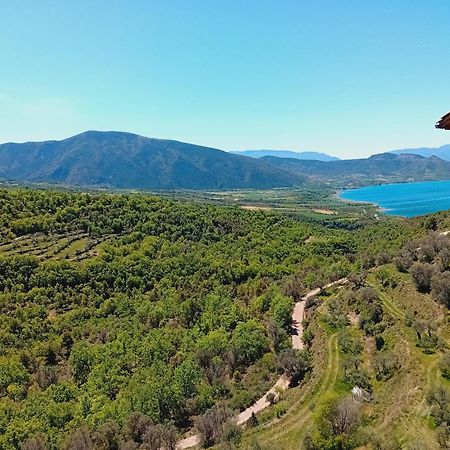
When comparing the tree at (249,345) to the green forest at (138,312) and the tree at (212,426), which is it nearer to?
the green forest at (138,312)

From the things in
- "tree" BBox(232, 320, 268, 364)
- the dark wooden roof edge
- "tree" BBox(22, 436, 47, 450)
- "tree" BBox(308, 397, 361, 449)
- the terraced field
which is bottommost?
"tree" BBox(22, 436, 47, 450)

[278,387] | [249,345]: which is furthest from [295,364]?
[249,345]

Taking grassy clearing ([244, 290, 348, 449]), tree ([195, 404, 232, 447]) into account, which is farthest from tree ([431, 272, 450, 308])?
tree ([195, 404, 232, 447])

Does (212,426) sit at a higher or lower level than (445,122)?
Answer: lower

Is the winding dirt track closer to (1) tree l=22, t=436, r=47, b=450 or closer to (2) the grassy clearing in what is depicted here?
(2) the grassy clearing

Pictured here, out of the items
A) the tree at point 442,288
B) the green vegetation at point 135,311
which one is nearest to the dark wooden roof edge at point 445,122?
the green vegetation at point 135,311

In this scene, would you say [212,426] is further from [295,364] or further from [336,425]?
[295,364]

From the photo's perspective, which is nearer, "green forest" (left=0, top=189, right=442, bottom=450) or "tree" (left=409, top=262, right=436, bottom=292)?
"green forest" (left=0, top=189, right=442, bottom=450)

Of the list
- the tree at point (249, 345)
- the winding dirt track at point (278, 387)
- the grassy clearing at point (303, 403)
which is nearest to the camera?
the grassy clearing at point (303, 403)
